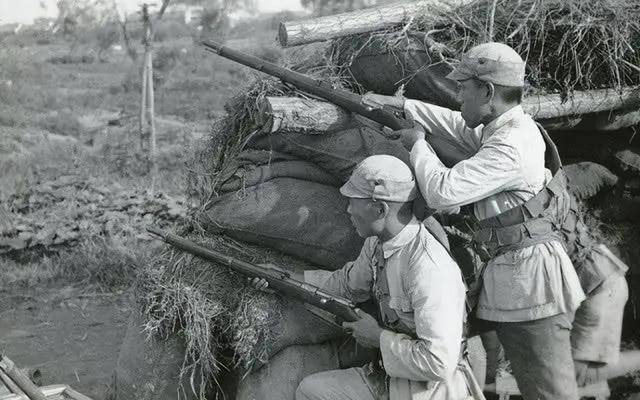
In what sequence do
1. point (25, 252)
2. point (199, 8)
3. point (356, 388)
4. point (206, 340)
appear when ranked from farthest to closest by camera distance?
point (199, 8) < point (25, 252) < point (206, 340) < point (356, 388)

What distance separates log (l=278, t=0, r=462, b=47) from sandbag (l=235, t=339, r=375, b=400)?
176 cm

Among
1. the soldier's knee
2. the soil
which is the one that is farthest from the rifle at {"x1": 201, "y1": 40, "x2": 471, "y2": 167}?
the soil

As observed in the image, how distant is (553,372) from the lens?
11.9ft

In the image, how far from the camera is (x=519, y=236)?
3650mm

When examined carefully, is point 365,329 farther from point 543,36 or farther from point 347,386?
point 543,36

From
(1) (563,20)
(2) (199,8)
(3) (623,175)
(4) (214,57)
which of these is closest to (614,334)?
(3) (623,175)

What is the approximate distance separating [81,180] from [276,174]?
703cm

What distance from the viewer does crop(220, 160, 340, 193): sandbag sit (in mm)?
4422

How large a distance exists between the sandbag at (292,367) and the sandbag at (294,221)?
48cm

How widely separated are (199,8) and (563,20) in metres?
32.4

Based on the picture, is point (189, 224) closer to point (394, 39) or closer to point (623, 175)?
point (394, 39)

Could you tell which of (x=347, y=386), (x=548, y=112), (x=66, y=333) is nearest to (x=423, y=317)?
(x=347, y=386)

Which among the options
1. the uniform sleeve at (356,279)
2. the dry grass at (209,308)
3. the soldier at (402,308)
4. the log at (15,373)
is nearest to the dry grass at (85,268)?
the dry grass at (209,308)

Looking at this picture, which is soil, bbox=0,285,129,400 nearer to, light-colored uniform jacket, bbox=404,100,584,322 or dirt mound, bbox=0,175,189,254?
dirt mound, bbox=0,175,189,254
